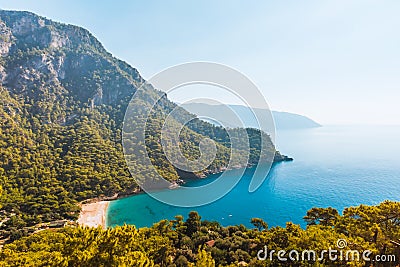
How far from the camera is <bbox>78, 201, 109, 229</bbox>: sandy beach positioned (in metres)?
22.8

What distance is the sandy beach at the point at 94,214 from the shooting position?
74.7ft

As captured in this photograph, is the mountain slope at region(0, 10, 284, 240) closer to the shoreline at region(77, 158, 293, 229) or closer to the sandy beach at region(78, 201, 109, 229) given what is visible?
the shoreline at region(77, 158, 293, 229)

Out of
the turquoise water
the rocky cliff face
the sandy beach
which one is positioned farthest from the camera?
the rocky cliff face

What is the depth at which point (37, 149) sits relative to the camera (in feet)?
118

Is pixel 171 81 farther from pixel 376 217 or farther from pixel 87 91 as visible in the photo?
pixel 87 91

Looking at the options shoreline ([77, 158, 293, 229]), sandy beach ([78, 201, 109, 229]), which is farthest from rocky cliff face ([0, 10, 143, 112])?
sandy beach ([78, 201, 109, 229])

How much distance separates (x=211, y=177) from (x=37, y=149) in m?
28.6

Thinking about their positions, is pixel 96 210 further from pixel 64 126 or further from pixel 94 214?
pixel 64 126

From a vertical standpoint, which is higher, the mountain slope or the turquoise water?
the mountain slope

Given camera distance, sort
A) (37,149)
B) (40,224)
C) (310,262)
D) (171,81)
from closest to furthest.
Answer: (310,262) < (171,81) < (40,224) < (37,149)

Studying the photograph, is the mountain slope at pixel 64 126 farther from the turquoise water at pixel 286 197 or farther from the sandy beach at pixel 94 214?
the turquoise water at pixel 286 197

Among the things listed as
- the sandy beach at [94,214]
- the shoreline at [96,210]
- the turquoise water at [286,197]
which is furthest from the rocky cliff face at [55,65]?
the turquoise water at [286,197]

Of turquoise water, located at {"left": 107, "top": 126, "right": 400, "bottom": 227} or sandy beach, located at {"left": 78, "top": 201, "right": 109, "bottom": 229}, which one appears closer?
sandy beach, located at {"left": 78, "top": 201, "right": 109, "bottom": 229}

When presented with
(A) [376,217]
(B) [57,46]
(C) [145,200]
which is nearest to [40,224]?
(C) [145,200]
